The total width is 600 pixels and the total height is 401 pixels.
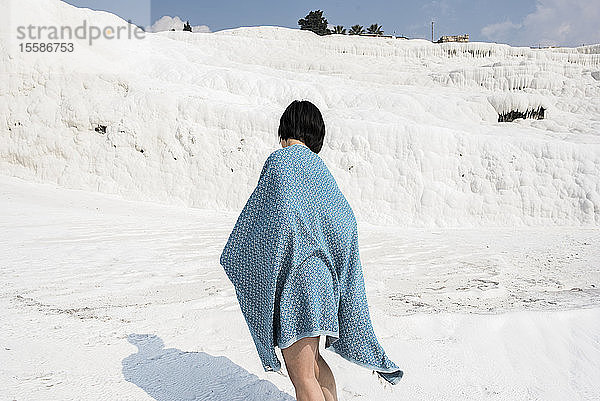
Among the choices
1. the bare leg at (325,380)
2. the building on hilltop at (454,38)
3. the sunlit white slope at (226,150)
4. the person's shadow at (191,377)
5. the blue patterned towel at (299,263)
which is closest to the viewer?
the blue patterned towel at (299,263)

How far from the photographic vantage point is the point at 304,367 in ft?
6.69

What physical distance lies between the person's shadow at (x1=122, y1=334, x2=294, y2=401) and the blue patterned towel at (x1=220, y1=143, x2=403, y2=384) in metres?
0.61

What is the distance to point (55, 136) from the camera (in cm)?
1137

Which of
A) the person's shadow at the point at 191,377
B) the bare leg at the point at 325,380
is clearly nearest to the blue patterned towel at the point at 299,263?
the bare leg at the point at 325,380

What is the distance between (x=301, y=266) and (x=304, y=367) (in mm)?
435

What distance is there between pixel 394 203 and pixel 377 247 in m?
3.23

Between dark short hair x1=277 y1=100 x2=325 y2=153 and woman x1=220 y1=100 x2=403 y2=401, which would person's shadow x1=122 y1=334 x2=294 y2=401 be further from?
dark short hair x1=277 y1=100 x2=325 y2=153

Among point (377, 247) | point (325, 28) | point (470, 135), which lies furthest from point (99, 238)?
point (325, 28)

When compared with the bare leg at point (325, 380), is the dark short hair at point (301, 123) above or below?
above

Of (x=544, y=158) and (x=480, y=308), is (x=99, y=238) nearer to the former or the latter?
(x=480, y=308)

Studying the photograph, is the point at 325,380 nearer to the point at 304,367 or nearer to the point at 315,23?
the point at 304,367

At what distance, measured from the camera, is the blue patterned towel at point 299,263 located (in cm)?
197

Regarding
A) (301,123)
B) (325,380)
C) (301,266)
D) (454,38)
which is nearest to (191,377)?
(325,380)

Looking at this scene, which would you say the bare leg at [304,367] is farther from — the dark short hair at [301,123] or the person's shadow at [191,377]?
the dark short hair at [301,123]
